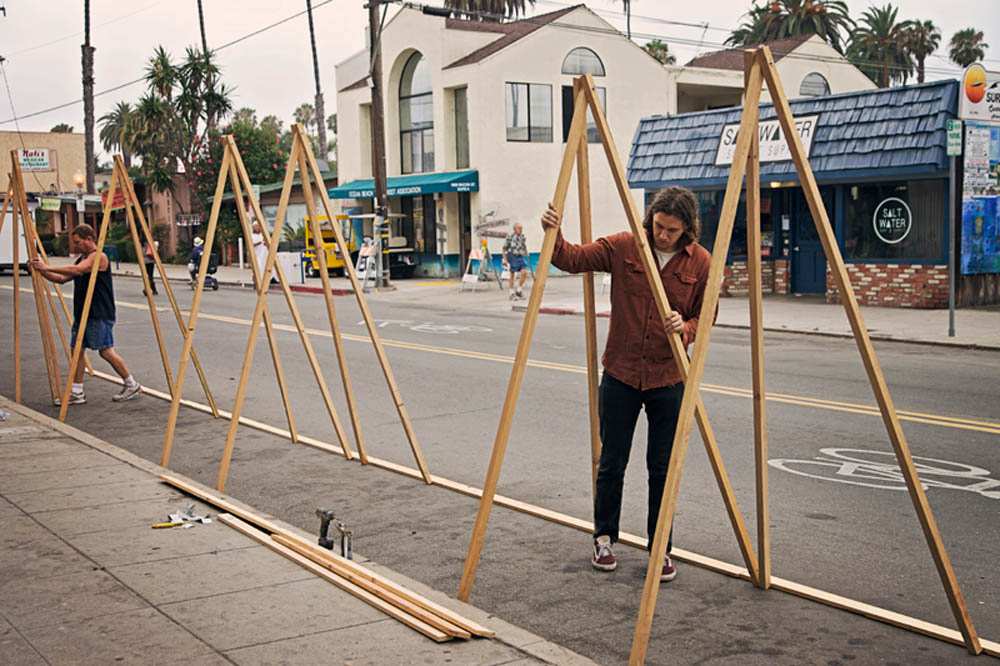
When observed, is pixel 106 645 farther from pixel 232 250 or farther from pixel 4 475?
pixel 232 250

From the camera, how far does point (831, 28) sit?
2618 inches

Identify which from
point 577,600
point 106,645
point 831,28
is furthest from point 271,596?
point 831,28

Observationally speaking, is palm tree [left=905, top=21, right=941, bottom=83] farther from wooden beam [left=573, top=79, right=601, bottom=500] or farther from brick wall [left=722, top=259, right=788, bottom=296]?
wooden beam [left=573, top=79, right=601, bottom=500]

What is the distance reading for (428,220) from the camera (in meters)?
37.1

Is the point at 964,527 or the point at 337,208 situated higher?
the point at 337,208

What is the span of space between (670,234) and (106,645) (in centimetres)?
313

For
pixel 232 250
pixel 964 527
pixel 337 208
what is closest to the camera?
pixel 964 527

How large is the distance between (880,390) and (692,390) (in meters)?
0.92

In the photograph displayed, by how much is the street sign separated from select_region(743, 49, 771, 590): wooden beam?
11.4 meters

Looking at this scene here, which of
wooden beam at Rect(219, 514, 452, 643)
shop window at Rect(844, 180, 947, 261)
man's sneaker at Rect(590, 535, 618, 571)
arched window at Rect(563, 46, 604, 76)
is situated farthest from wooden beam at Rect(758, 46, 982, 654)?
arched window at Rect(563, 46, 604, 76)

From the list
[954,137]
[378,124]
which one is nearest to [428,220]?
[378,124]

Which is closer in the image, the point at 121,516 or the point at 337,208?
the point at 121,516

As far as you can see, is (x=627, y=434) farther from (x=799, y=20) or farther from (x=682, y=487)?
(x=799, y=20)

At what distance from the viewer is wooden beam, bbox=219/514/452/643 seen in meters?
Result: 4.72
